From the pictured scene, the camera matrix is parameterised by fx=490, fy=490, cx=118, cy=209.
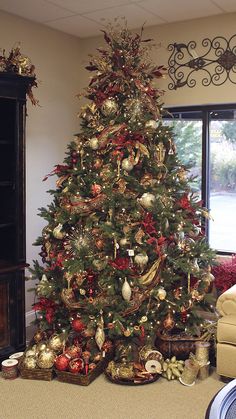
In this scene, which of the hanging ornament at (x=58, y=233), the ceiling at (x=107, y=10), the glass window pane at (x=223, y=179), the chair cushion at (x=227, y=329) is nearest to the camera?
the chair cushion at (x=227, y=329)

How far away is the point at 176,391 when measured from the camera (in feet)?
11.1

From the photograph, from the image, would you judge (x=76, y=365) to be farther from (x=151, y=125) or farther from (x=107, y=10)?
(x=107, y=10)

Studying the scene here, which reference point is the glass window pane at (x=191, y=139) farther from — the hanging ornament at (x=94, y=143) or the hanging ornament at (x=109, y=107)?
the hanging ornament at (x=94, y=143)

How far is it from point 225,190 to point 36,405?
2634 millimetres

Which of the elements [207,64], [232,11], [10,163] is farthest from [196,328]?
[232,11]

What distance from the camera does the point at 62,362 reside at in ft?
11.5

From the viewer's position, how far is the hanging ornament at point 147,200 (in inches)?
141

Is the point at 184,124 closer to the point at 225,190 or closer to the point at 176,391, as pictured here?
the point at 225,190

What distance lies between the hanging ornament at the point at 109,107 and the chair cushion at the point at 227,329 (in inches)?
68.9

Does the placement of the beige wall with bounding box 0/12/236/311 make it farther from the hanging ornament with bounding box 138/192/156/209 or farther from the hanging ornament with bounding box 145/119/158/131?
the hanging ornament with bounding box 138/192/156/209

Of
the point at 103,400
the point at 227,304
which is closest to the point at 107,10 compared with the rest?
the point at 227,304

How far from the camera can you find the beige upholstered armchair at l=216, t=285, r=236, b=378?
11.2ft

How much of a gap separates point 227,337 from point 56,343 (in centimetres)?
125

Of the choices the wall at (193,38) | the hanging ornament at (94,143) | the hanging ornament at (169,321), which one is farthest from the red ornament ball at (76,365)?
the wall at (193,38)
